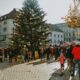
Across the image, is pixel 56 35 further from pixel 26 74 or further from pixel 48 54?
pixel 26 74

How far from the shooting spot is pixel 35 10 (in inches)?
2079

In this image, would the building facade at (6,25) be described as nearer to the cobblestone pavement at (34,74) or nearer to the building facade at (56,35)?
the building facade at (56,35)

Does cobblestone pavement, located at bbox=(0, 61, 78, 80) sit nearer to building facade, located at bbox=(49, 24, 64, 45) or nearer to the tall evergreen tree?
the tall evergreen tree

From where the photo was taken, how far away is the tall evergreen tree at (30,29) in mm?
48856

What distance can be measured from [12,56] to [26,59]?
1.55 metres

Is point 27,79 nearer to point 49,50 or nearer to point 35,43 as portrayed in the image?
point 49,50

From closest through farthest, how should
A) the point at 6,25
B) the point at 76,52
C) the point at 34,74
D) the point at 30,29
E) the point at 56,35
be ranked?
the point at 76,52, the point at 34,74, the point at 30,29, the point at 6,25, the point at 56,35

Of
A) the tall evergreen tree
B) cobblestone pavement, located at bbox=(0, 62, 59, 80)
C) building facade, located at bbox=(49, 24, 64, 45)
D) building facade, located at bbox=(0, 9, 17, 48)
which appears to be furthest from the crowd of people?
building facade, located at bbox=(49, 24, 64, 45)

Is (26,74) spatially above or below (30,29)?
below

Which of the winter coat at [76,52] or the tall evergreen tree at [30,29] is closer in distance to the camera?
the winter coat at [76,52]

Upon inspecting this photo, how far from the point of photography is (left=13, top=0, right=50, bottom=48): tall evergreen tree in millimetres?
48856

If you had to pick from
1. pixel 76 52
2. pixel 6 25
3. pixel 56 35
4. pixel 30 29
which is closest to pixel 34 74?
pixel 76 52

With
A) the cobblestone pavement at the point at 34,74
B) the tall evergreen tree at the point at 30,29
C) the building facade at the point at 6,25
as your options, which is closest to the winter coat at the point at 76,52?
the cobblestone pavement at the point at 34,74

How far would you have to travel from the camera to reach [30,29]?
50156mm
